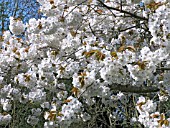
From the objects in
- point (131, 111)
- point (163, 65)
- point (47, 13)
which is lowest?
point (131, 111)

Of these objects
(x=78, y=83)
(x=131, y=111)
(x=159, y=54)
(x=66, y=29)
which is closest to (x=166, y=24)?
(x=159, y=54)

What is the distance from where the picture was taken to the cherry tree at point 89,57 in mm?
3084

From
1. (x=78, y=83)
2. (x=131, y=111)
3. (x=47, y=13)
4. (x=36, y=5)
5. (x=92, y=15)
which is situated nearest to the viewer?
(x=78, y=83)

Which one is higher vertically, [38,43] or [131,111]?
[38,43]

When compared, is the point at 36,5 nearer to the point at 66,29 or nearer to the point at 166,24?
the point at 66,29

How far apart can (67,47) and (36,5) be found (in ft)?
25.4

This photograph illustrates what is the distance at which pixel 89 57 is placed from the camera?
3.77 m

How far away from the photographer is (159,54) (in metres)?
3.08

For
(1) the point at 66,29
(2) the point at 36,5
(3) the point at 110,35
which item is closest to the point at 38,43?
(1) the point at 66,29

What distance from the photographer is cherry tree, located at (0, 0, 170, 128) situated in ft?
10.1

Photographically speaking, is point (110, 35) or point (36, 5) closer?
point (110, 35)

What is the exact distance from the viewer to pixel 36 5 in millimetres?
11836

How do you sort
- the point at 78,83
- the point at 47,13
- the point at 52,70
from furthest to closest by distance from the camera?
the point at 47,13
the point at 52,70
the point at 78,83

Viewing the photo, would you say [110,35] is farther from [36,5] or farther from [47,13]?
[36,5]
